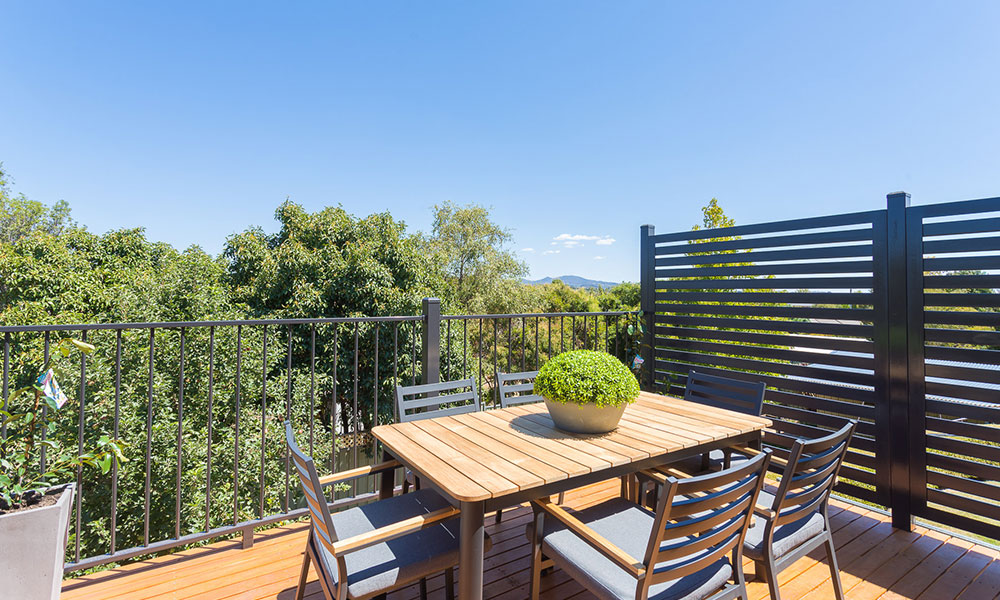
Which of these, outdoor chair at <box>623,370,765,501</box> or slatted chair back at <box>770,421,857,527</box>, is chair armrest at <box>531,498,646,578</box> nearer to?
slatted chair back at <box>770,421,857,527</box>

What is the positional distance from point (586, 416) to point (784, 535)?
2.66ft

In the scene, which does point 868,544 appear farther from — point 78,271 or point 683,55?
point 78,271

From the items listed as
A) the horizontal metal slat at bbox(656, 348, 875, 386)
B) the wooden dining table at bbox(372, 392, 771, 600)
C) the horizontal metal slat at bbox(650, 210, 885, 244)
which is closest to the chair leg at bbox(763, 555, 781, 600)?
the wooden dining table at bbox(372, 392, 771, 600)

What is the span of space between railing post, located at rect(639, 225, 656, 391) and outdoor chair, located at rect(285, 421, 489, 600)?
9.06 ft

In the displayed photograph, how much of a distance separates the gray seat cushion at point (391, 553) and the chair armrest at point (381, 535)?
0.42 feet

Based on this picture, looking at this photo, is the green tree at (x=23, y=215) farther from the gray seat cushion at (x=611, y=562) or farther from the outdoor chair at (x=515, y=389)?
the gray seat cushion at (x=611, y=562)

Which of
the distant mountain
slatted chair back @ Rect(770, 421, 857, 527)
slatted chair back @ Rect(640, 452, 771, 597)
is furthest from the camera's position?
the distant mountain

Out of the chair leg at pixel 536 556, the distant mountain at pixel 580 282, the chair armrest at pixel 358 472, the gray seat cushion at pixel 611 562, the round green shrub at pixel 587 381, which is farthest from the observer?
the distant mountain at pixel 580 282

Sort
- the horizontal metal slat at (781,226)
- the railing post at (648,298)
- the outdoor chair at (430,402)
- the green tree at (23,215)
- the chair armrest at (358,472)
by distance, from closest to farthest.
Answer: the chair armrest at (358,472), the outdoor chair at (430,402), the horizontal metal slat at (781,226), the railing post at (648,298), the green tree at (23,215)

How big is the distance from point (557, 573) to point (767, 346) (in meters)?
2.26

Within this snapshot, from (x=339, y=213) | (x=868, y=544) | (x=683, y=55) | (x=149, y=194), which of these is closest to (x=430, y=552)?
(x=868, y=544)

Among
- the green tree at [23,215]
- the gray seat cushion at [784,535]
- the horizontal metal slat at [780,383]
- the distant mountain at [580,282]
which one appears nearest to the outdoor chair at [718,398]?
the gray seat cushion at [784,535]

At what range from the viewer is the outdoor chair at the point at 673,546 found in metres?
1.20

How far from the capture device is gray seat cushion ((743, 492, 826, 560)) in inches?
60.5
